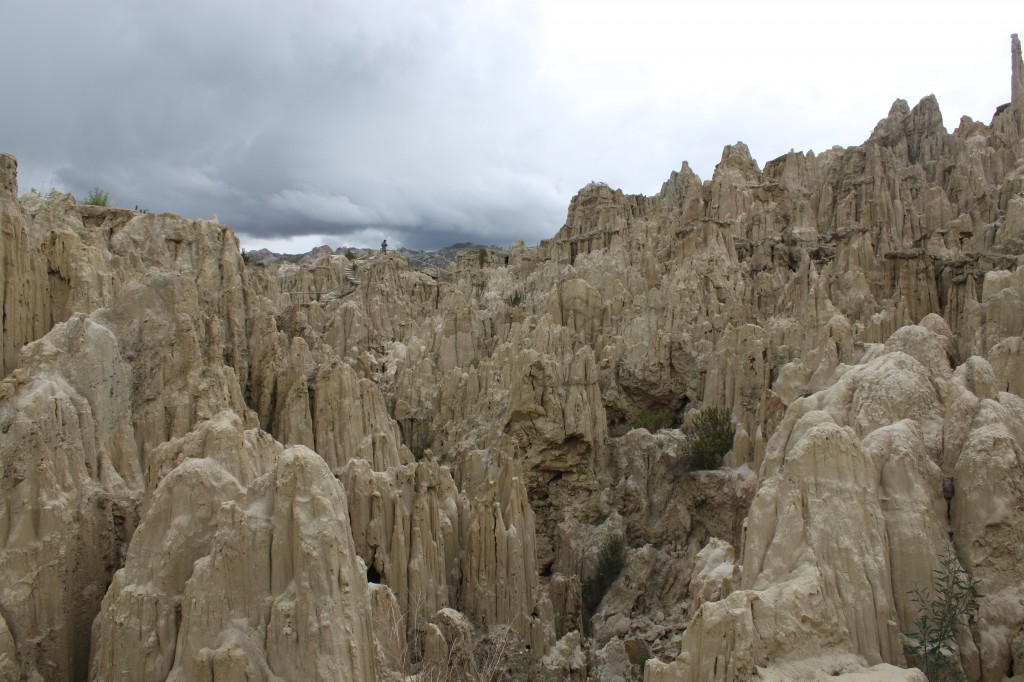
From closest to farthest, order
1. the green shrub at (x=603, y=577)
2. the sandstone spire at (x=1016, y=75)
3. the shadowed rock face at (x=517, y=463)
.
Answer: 1. the shadowed rock face at (x=517, y=463)
2. the green shrub at (x=603, y=577)
3. the sandstone spire at (x=1016, y=75)

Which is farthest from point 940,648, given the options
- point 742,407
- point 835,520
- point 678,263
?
point 678,263

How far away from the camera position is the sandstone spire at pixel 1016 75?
2202 inches

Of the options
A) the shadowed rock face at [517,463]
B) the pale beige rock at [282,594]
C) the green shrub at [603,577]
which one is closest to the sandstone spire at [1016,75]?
the shadowed rock face at [517,463]

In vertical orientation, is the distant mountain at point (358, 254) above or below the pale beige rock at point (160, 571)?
above

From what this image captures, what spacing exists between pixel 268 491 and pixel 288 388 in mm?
12505

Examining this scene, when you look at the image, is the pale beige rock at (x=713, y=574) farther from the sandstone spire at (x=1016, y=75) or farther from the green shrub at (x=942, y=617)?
the sandstone spire at (x=1016, y=75)

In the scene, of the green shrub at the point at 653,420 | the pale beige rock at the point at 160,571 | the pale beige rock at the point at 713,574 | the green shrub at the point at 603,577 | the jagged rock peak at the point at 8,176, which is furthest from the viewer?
the green shrub at the point at 653,420

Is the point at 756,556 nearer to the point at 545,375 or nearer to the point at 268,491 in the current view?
the point at 268,491

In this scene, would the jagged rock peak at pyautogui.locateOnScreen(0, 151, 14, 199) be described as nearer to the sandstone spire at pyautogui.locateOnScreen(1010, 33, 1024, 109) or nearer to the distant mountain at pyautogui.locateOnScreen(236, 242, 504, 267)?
the sandstone spire at pyautogui.locateOnScreen(1010, 33, 1024, 109)

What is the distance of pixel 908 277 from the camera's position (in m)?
35.6

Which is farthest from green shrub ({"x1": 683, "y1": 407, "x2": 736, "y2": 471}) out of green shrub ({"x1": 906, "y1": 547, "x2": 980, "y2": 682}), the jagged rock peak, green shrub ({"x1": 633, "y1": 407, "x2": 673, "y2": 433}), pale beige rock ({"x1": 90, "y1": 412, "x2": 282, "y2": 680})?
the jagged rock peak

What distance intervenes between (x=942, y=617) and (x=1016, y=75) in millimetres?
61664

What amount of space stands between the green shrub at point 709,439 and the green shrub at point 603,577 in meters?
4.04

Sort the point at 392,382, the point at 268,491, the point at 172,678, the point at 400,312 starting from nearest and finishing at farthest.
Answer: the point at 172,678 → the point at 268,491 → the point at 392,382 → the point at 400,312
